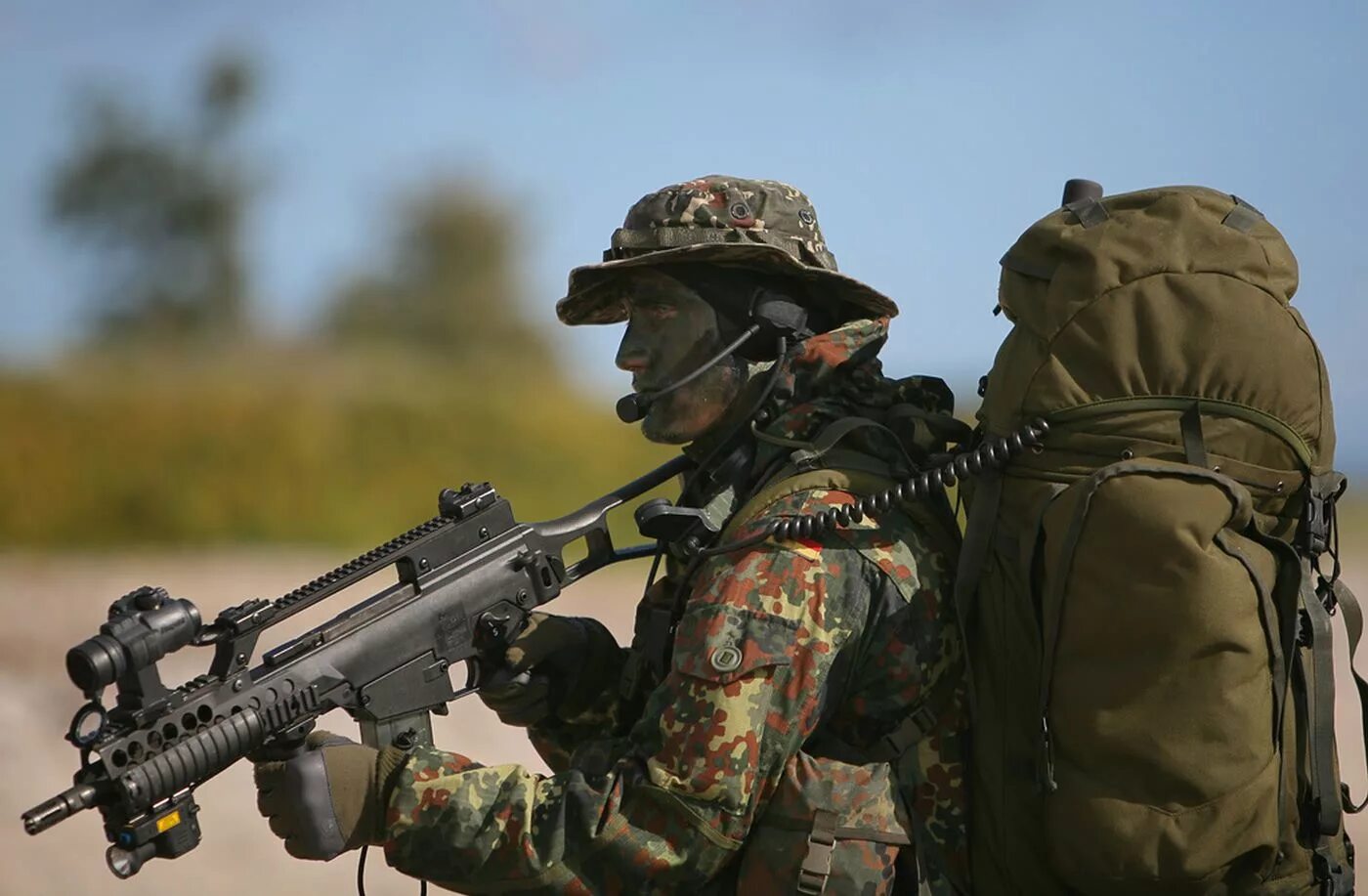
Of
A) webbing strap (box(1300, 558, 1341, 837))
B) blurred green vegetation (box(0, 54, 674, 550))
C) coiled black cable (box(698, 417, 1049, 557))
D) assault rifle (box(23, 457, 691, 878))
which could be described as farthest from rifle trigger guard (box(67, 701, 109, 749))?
blurred green vegetation (box(0, 54, 674, 550))

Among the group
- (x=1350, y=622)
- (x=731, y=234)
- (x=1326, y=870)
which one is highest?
(x=731, y=234)

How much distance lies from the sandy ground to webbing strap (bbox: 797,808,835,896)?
5.69 meters

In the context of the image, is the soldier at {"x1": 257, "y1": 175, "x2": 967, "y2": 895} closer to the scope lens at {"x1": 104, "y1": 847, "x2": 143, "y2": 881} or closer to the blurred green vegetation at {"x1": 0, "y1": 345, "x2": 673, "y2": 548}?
the scope lens at {"x1": 104, "y1": 847, "x2": 143, "y2": 881}

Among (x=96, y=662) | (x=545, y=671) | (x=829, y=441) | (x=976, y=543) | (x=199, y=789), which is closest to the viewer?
(x=96, y=662)

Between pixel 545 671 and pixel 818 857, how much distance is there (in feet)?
4.17

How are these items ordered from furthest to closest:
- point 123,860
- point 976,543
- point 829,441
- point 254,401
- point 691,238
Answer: point 254,401 < point 691,238 < point 829,441 < point 976,543 < point 123,860

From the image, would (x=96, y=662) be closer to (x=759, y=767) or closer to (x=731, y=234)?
(x=759, y=767)

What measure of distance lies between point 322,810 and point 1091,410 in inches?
84.0

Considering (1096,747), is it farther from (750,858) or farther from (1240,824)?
(750,858)

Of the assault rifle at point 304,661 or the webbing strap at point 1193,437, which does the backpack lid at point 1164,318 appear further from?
the assault rifle at point 304,661

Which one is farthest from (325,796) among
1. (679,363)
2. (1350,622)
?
(1350,622)

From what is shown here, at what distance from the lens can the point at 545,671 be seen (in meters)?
5.08

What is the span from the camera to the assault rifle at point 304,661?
149 inches

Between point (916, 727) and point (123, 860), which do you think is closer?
point (123, 860)
